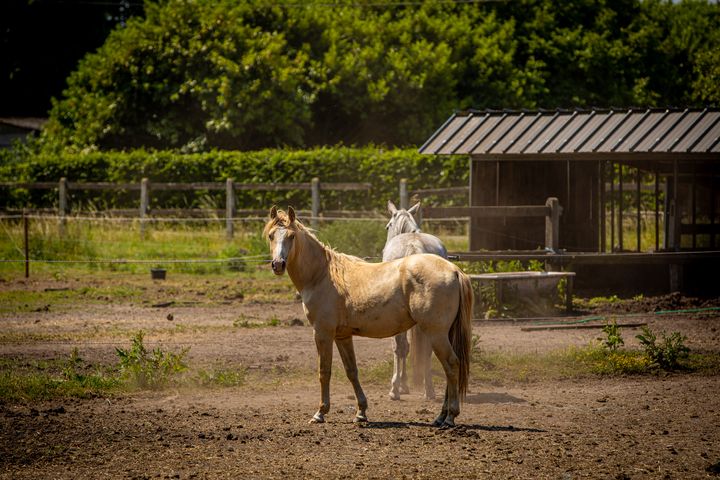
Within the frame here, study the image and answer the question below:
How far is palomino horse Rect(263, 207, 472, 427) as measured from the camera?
899cm

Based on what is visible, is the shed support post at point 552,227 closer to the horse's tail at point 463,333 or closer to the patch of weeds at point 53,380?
the patch of weeds at point 53,380

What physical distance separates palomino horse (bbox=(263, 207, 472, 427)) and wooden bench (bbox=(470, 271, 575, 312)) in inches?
269

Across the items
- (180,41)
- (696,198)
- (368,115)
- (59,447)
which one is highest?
(180,41)

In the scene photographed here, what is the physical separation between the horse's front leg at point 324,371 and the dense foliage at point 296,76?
25106mm

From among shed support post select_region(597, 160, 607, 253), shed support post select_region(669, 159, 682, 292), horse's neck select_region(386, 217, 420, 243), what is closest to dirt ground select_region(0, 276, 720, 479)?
horse's neck select_region(386, 217, 420, 243)

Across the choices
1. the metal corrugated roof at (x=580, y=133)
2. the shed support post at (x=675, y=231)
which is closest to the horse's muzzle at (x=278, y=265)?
the shed support post at (x=675, y=231)

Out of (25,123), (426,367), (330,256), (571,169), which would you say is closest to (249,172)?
(571,169)

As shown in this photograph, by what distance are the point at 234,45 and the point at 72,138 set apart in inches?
258

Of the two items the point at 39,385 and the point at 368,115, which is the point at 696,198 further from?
the point at 368,115

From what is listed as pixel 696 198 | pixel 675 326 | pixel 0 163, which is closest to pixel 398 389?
pixel 675 326

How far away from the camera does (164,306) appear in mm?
17578

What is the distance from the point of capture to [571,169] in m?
20.2

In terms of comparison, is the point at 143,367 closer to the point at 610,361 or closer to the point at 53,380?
the point at 53,380

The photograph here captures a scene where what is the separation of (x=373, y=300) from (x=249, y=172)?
20523 mm
